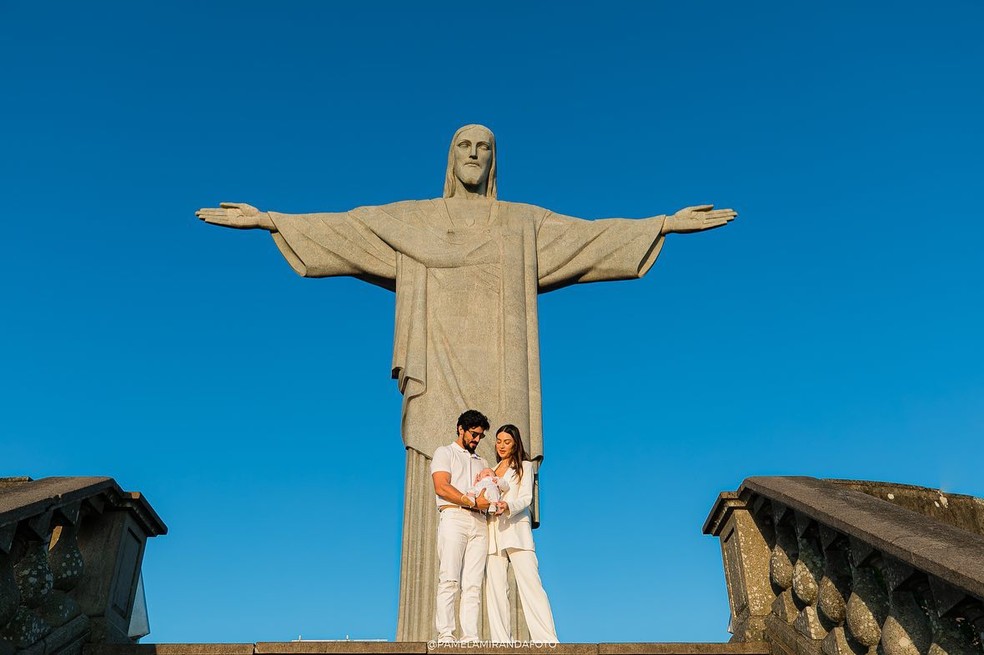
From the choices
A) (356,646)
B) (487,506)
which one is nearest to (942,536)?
(487,506)

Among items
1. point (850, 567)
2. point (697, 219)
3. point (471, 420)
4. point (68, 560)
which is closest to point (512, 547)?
point (471, 420)

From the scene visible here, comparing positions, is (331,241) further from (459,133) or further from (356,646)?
(356,646)

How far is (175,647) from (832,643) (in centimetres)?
414

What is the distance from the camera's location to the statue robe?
8.89 m

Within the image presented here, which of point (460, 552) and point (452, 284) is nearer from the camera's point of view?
point (460, 552)

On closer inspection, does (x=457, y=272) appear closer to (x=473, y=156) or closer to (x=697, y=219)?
(x=473, y=156)

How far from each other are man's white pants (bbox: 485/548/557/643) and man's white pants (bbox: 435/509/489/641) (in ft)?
0.37

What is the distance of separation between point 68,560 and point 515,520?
3.15 metres

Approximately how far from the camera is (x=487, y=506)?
6746mm

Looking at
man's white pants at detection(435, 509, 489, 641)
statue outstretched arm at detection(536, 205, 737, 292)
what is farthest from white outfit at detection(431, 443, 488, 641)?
statue outstretched arm at detection(536, 205, 737, 292)

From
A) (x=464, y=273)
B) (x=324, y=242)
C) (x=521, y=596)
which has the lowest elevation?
(x=521, y=596)

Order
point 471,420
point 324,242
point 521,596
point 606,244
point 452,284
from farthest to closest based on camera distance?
point 606,244, point 324,242, point 452,284, point 471,420, point 521,596

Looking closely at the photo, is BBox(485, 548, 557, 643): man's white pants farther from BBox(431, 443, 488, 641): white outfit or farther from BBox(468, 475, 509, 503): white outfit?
BBox(468, 475, 509, 503): white outfit

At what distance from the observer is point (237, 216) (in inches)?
397
